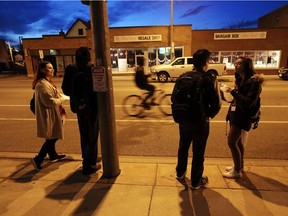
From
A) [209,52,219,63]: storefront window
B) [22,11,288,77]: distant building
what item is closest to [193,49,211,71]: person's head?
[22,11,288,77]: distant building

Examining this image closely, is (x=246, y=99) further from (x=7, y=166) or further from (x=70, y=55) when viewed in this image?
(x=70, y=55)

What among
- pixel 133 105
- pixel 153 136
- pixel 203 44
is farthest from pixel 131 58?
pixel 153 136

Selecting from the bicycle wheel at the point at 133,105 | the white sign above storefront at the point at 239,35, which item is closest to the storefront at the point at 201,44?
the white sign above storefront at the point at 239,35

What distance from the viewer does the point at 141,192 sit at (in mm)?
3168

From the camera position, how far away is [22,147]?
5125 millimetres

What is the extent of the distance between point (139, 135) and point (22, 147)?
2725 millimetres

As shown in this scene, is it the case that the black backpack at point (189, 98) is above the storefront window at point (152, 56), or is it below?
below

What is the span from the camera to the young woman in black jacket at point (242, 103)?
3.00m

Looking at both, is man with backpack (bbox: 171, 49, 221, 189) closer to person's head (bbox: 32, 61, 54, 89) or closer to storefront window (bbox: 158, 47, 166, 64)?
person's head (bbox: 32, 61, 54, 89)

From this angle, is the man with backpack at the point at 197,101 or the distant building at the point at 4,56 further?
the distant building at the point at 4,56

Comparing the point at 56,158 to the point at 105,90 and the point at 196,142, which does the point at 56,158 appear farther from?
the point at 196,142

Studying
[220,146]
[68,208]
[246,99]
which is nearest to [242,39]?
[220,146]

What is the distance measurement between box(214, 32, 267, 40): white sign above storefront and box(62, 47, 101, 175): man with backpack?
22.2 metres

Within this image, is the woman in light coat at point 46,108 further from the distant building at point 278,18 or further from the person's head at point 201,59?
the distant building at point 278,18
